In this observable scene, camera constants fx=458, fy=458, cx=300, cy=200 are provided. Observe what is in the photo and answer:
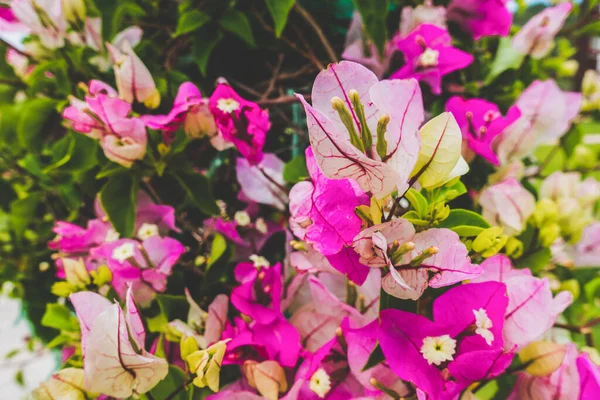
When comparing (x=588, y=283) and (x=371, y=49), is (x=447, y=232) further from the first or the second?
(x=588, y=283)

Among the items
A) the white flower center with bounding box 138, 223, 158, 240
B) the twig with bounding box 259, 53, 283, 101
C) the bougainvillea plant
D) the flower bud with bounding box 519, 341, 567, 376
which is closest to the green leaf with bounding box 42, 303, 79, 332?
the bougainvillea plant

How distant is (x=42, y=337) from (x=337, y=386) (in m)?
0.51

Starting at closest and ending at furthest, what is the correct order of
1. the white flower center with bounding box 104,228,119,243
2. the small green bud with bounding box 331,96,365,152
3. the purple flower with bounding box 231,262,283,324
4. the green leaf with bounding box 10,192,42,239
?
the small green bud with bounding box 331,96,365,152
the purple flower with bounding box 231,262,283,324
the white flower center with bounding box 104,228,119,243
the green leaf with bounding box 10,192,42,239

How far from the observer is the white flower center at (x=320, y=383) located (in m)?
0.35

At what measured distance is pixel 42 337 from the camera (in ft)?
2.20

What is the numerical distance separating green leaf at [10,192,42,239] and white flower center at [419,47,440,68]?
1.73ft

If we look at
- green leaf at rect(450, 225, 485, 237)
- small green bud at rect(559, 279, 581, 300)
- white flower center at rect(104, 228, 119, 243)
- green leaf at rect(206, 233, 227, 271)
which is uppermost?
green leaf at rect(450, 225, 485, 237)

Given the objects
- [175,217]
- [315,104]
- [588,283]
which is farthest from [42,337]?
[588,283]

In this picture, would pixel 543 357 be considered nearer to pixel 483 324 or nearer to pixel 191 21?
pixel 483 324

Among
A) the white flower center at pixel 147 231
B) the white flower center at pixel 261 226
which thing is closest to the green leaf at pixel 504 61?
the white flower center at pixel 261 226

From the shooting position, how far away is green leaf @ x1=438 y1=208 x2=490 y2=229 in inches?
12.6

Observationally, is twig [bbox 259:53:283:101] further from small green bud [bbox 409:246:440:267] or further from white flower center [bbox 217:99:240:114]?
small green bud [bbox 409:246:440:267]

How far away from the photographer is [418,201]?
296mm

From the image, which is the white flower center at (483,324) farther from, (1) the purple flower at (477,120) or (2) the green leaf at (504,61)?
(2) the green leaf at (504,61)
